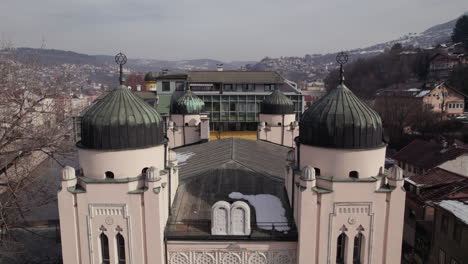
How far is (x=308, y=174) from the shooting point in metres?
12.9

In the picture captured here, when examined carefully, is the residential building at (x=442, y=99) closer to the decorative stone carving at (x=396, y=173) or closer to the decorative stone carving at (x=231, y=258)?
the decorative stone carving at (x=396, y=173)

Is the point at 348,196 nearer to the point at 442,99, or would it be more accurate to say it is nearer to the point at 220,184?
the point at 220,184

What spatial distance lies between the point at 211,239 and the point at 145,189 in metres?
3.15

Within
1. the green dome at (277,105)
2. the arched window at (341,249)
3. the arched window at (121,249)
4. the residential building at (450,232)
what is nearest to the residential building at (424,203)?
the residential building at (450,232)

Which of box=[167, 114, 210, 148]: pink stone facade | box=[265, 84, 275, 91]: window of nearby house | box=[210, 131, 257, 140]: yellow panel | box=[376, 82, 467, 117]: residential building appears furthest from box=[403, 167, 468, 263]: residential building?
box=[376, 82, 467, 117]: residential building

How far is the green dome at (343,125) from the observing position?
1306 centimetres

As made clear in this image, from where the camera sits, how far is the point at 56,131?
2330cm

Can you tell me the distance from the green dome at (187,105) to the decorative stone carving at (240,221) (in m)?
18.9

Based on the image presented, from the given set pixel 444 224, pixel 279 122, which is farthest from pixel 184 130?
pixel 444 224

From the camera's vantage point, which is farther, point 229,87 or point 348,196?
point 229,87

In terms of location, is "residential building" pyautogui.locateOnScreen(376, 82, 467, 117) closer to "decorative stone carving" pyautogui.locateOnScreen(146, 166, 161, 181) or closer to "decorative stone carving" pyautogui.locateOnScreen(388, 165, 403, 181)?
"decorative stone carving" pyautogui.locateOnScreen(388, 165, 403, 181)

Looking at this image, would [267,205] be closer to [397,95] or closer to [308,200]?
[308,200]

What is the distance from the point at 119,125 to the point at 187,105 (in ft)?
60.3

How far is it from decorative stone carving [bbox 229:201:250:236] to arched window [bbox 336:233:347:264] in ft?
11.4
